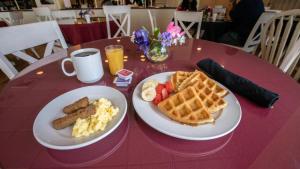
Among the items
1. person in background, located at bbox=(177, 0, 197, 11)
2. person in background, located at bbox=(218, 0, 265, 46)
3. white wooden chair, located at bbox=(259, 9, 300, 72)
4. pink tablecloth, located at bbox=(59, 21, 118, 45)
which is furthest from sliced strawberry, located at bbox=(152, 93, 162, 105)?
person in background, located at bbox=(177, 0, 197, 11)

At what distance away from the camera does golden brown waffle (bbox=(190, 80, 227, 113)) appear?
0.57m

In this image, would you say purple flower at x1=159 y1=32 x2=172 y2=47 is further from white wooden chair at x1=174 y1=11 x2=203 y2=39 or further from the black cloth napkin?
white wooden chair at x1=174 y1=11 x2=203 y2=39

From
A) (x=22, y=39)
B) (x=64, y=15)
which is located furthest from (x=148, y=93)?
(x=64, y=15)

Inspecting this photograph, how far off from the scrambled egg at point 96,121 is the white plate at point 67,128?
0.05 ft

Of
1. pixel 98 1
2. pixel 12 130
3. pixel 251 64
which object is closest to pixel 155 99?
pixel 12 130

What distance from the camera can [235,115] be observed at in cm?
54

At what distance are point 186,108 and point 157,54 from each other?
1.57ft

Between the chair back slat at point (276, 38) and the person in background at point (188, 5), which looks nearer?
the chair back slat at point (276, 38)

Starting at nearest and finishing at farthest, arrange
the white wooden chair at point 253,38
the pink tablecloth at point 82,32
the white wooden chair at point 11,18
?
1. the white wooden chair at point 253,38
2. the pink tablecloth at point 82,32
3. the white wooden chair at point 11,18

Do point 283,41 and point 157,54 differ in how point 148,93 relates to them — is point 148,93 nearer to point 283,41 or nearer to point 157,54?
point 157,54

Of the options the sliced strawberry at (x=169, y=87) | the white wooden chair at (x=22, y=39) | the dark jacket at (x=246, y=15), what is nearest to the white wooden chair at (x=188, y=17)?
the dark jacket at (x=246, y=15)

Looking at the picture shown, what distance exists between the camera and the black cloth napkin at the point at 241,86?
0.61 meters

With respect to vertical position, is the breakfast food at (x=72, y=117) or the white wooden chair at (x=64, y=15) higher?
the white wooden chair at (x=64, y=15)

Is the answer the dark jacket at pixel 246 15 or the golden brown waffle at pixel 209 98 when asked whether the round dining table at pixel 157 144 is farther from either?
the dark jacket at pixel 246 15
